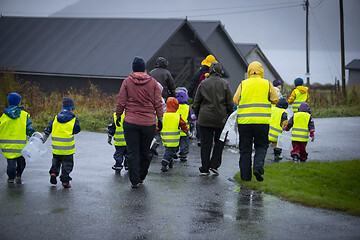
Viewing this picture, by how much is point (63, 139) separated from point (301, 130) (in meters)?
5.75

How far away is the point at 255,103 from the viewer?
970 centimetres

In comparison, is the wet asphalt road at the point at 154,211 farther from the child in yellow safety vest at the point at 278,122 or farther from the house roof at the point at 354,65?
the house roof at the point at 354,65

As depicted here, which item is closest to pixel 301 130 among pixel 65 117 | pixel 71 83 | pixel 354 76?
pixel 65 117

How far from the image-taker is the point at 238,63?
5131 centimetres

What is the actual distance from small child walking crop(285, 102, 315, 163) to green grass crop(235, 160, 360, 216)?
580mm

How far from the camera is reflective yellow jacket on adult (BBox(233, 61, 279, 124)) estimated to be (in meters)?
9.69

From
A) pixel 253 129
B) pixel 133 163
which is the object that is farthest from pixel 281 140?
pixel 133 163

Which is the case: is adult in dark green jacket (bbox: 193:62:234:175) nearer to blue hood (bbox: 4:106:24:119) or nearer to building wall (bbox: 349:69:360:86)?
blue hood (bbox: 4:106:24:119)

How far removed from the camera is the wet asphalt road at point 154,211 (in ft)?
22.7

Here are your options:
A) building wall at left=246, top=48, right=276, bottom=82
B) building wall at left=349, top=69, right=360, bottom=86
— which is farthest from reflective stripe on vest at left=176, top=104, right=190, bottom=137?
building wall at left=349, top=69, right=360, bottom=86

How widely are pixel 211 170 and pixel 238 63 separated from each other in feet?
135

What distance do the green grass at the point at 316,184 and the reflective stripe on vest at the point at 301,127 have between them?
2.28ft

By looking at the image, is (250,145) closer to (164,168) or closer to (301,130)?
(164,168)

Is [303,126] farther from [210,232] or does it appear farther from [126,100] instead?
[210,232]
